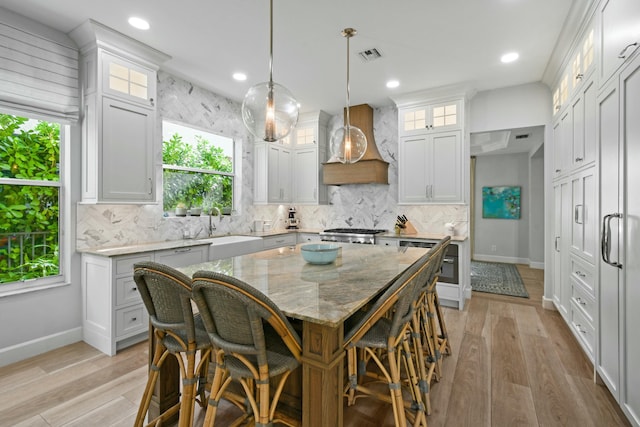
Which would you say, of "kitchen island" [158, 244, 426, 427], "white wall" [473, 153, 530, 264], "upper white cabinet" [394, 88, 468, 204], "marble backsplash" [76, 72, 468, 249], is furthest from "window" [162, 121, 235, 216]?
"white wall" [473, 153, 530, 264]

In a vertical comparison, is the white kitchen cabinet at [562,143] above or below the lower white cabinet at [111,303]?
above

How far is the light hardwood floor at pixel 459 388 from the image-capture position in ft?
6.31

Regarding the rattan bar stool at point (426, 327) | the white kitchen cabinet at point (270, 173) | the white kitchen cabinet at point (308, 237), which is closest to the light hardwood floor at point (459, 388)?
the rattan bar stool at point (426, 327)

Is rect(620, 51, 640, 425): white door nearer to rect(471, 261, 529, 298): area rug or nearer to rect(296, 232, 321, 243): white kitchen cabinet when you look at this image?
rect(471, 261, 529, 298): area rug

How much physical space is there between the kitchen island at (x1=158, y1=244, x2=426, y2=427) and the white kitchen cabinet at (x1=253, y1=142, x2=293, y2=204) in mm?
2574

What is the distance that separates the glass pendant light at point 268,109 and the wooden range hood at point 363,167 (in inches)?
110

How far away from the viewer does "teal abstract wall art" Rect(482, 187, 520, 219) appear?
7250mm

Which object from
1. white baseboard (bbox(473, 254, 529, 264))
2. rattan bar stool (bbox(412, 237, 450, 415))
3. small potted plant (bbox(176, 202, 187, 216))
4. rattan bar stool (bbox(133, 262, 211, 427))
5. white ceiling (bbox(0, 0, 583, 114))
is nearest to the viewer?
rattan bar stool (bbox(133, 262, 211, 427))

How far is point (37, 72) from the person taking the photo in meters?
2.74

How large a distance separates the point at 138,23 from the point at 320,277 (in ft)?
9.01

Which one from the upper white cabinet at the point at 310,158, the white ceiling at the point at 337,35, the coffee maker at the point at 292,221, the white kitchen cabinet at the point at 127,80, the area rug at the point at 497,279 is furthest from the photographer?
the coffee maker at the point at 292,221

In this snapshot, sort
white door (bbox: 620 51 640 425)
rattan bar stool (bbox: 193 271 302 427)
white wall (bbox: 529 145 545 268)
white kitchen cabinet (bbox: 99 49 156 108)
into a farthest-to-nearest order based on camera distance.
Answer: white wall (bbox: 529 145 545 268), white kitchen cabinet (bbox: 99 49 156 108), white door (bbox: 620 51 640 425), rattan bar stool (bbox: 193 271 302 427)

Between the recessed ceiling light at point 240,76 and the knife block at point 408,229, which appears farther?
the knife block at point 408,229

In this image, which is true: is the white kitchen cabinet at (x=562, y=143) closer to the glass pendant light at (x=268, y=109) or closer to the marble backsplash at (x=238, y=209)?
the marble backsplash at (x=238, y=209)
